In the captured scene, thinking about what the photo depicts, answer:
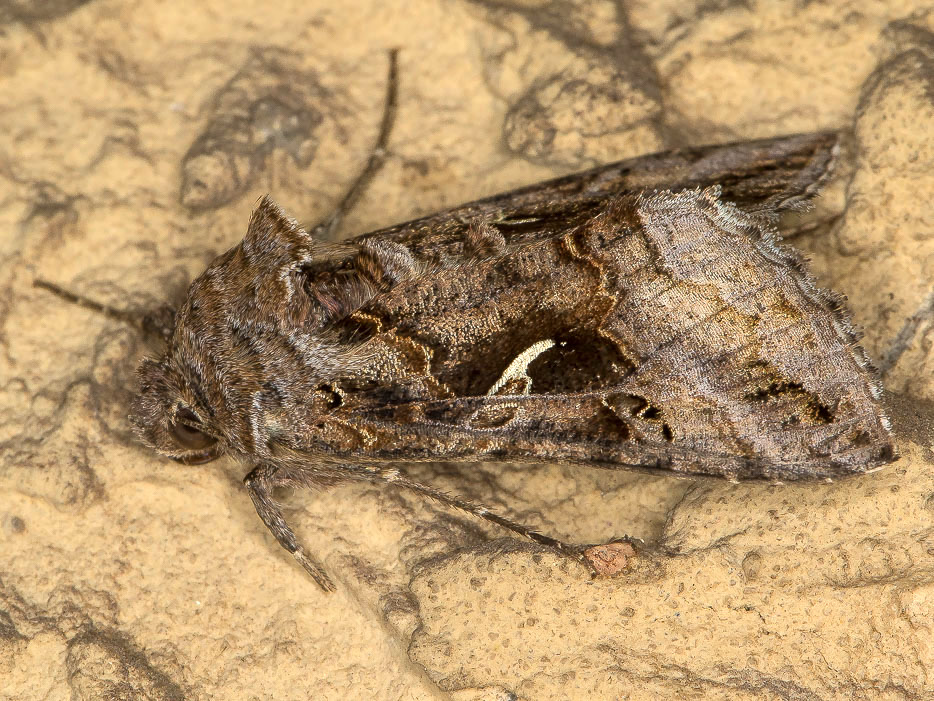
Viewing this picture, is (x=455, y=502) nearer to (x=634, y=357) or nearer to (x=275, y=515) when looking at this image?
(x=275, y=515)

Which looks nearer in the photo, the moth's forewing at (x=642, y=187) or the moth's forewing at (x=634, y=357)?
the moth's forewing at (x=634, y=357)

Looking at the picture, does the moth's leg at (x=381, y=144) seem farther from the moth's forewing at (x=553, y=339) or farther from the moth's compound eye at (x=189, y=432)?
the moth's compound eye at (x=189, y=432)

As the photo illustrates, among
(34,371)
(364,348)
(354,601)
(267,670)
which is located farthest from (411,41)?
(267,670)

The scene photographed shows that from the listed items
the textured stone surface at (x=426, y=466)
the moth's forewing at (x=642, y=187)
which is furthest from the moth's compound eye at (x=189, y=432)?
the moth's forewing at (x=642, y=187)

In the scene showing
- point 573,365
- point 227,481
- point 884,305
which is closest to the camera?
point 573,365

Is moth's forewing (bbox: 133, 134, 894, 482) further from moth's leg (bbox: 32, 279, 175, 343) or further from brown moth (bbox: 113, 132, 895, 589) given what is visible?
moth's leg (bbox: 32, 279, 175, 343)

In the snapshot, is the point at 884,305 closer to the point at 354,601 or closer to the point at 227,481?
the point at 354,601
